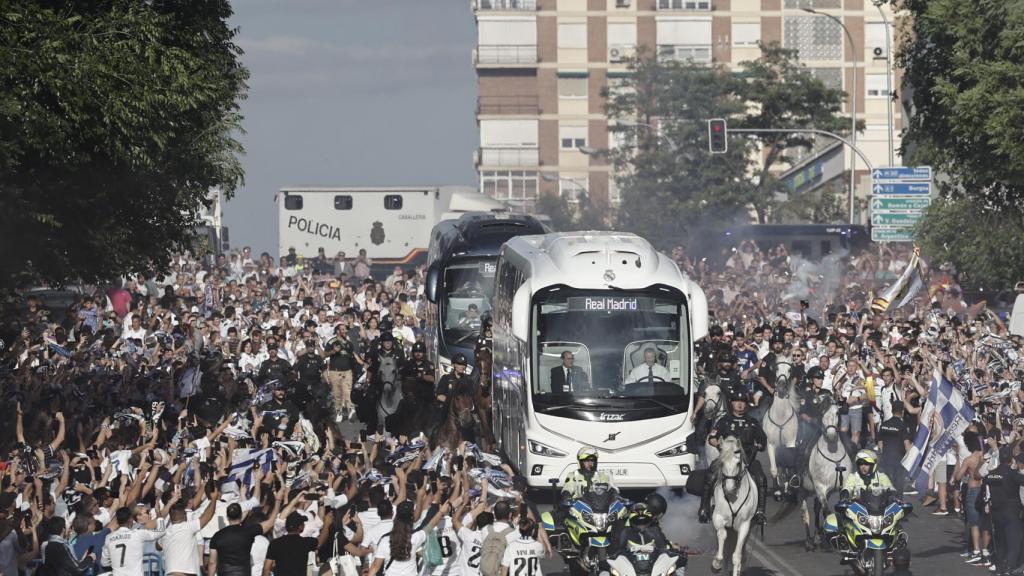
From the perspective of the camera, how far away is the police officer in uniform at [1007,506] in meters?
17.2

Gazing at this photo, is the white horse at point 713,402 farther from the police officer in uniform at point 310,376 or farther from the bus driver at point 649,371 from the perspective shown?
the police officer in uniform at point 310,376

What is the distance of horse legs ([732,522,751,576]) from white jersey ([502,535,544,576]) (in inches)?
134

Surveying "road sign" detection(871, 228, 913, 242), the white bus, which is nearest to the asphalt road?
the white bus

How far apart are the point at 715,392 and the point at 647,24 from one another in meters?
81.6

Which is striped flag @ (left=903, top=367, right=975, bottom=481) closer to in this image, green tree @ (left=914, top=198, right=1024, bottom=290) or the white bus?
the white bus

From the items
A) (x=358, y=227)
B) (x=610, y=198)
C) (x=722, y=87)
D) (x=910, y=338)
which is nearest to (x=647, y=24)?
(x=610, y=198)

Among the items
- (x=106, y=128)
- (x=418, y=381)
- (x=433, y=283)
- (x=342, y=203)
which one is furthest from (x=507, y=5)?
(x=106, y=128)

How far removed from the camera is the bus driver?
20.9m

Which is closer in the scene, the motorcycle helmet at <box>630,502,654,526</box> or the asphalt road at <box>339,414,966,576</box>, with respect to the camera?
the motorcycle helmet at <box>630,502,654,526</box>

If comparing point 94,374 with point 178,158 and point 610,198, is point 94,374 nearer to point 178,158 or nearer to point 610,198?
point 178,158

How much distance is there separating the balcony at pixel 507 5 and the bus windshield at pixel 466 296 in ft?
246

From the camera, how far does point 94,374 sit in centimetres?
2580

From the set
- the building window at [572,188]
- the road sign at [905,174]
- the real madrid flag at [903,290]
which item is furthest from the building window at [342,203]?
the building window at [572,188]

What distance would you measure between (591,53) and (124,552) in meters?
91.4
